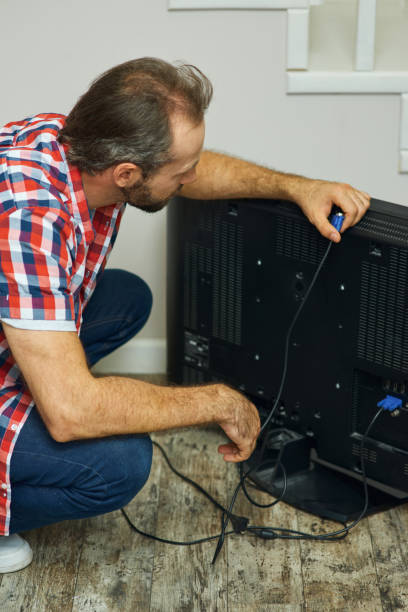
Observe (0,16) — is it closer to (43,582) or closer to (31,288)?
(31,288)

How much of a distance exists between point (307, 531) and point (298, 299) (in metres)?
0.47

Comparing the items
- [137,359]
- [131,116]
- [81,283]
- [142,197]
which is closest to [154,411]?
[81,283]

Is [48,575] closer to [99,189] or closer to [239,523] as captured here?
[239,523]

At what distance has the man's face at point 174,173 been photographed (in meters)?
1.38

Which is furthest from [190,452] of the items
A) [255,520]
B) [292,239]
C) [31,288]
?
[31,288]

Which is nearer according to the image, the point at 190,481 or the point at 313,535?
the point at 313,535

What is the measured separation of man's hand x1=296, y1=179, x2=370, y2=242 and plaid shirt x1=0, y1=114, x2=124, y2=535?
1.26ft

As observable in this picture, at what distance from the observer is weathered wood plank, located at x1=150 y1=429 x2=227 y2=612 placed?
Result: 1512 mm

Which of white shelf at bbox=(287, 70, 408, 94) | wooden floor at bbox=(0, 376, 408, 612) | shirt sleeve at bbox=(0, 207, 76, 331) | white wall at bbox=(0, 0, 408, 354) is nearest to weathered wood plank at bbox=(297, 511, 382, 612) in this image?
wooden floor at bbox=(0, 376, 408, 612)

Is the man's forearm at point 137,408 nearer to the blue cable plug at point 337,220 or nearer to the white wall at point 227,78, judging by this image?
the blue cable plug at point 337,220

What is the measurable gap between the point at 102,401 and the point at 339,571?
0.59 m

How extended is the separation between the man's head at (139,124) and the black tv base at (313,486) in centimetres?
70

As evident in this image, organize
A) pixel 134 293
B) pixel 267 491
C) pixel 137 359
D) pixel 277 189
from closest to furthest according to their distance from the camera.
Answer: pixel 277 189
pixel 267 491
pixel 134 293
pixel 137 359

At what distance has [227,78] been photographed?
2.06 m
